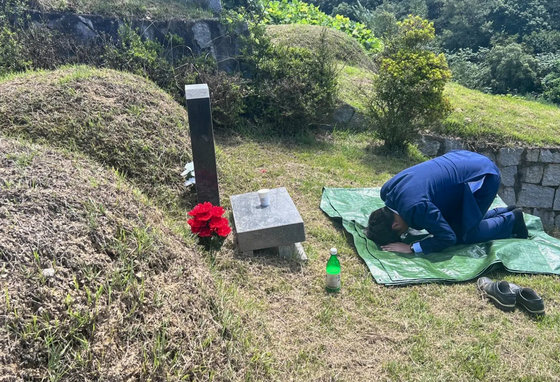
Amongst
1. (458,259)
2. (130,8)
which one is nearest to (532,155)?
(458,259)

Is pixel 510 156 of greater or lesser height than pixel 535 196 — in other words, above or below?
above

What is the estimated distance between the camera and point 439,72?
6.25 metres

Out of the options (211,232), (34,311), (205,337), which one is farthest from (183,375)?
(211,232)

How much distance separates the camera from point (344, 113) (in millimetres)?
7648

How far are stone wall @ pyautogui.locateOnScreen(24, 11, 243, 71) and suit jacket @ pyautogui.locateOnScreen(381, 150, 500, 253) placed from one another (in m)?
4.62

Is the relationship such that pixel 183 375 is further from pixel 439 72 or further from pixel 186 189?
pixel 439 72

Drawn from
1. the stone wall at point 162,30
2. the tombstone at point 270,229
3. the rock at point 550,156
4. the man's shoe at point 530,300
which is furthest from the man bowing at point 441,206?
the stone wall at point 162,30

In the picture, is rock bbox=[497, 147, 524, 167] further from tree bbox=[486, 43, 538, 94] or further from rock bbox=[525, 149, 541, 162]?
tree bbox=[486, 43, 538, 94]

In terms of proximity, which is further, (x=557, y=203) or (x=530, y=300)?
(x=557, y=203)

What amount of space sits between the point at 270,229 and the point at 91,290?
1628 mm

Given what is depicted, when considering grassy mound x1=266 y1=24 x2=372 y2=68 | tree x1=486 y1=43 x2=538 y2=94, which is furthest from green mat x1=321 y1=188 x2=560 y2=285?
tree x1=486 y1=43 x2=538 y2=94

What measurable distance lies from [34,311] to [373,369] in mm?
1853

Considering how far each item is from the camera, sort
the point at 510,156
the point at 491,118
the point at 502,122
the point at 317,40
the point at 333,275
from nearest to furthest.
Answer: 1. the point at 333,275
2. the point at 510,156
3. the point at 502,122
4. the point at 491,118
5. the point at 317,40

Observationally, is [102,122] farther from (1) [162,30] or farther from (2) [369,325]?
(1) [162,30]
